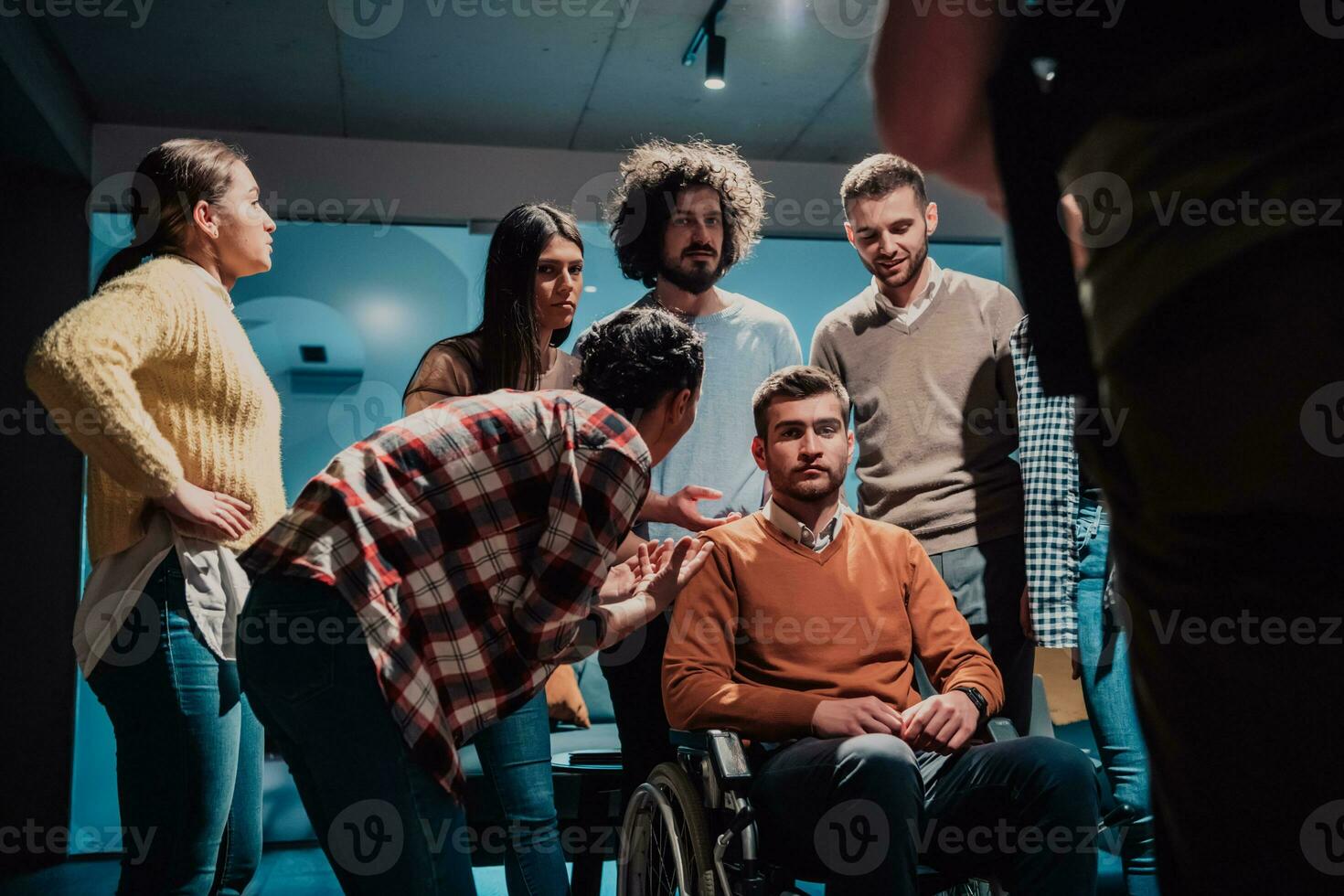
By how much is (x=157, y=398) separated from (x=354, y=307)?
8.45 ft

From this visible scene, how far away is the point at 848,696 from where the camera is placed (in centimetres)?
213

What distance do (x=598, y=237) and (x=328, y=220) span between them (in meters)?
1.06

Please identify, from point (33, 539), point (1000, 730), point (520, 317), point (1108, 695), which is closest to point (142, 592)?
point (520, 317)

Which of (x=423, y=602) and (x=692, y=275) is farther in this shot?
(x=692, y=275)

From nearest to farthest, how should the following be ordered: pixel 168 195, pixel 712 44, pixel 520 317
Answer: pixel 168 195
pixel 520 317
pixel 712 44

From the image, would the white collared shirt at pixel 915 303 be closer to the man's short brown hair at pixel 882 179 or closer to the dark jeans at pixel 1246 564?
the man's short brown hair at pixel 882 179

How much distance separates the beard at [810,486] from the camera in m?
2.31

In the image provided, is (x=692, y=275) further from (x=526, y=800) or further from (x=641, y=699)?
(x=526, y=800)

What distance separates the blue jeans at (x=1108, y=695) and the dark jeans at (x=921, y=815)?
57 centimetres

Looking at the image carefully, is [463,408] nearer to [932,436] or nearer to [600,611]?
[600,611]

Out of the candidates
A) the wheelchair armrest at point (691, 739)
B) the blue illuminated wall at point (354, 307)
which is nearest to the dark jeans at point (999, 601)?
the wheelchair armrest at point (691, 739)

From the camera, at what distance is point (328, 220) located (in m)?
4.41

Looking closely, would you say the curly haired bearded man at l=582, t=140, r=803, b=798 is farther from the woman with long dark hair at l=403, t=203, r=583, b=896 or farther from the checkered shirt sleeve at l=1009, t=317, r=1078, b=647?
the checkered shirt sleeve at l=1009, t=317, r=1078, b=647

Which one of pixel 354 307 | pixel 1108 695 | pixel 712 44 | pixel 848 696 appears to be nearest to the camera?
pixel 848 696
